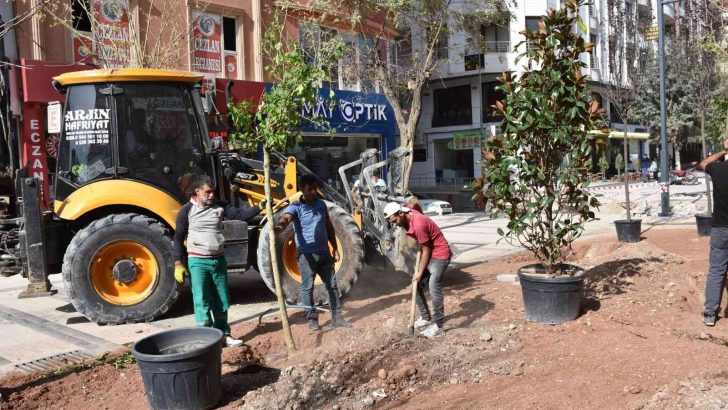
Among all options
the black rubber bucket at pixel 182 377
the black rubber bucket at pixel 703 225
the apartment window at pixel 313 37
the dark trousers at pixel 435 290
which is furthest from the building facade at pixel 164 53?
the black rubber bucket at pixel 703 225

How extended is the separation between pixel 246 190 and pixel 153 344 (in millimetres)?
3911

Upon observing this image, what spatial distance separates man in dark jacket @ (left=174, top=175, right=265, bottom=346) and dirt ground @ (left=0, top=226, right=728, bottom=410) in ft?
1.48

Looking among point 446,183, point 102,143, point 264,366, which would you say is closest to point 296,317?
point 264,366

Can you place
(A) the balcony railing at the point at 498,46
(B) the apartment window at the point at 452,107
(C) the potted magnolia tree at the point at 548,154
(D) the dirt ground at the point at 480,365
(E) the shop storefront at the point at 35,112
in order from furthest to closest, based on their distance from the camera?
(B) the apartment window at the point at 452,107, (A) the balcony railing at the point at 498,46, (E) the shop storefront at the point at 35,112, (C) the potted magnolia tree at the point at 548,154, (D) the dirt ground at the point at 480,365

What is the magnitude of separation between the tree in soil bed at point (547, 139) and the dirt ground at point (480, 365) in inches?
39.9

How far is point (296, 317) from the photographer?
7215mm

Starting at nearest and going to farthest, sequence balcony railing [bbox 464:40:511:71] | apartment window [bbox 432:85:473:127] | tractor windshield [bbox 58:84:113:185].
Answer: tractor windshield [bbox 58:84:113:185]
balcony railing [bbox 464:40:511:71]
apartment window [bbox 432:85:473:127]

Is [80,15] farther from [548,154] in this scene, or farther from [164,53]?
[548,154]

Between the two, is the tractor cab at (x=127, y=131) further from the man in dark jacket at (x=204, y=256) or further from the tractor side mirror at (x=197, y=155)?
the man in dark jacket at (x=204, y=256)

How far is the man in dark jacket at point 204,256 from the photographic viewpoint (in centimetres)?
589

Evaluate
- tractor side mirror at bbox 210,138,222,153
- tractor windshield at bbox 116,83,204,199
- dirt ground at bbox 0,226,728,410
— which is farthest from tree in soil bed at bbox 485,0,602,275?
tractor windshield at bbox 116,83,204,199

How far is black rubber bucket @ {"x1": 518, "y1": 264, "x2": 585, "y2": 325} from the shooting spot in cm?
606

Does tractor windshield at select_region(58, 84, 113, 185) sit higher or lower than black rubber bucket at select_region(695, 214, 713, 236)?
higher

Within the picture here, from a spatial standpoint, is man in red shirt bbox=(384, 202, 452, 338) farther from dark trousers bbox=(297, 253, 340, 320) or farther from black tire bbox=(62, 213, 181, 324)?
black tire bbox=(62, 213, 181, 324)
